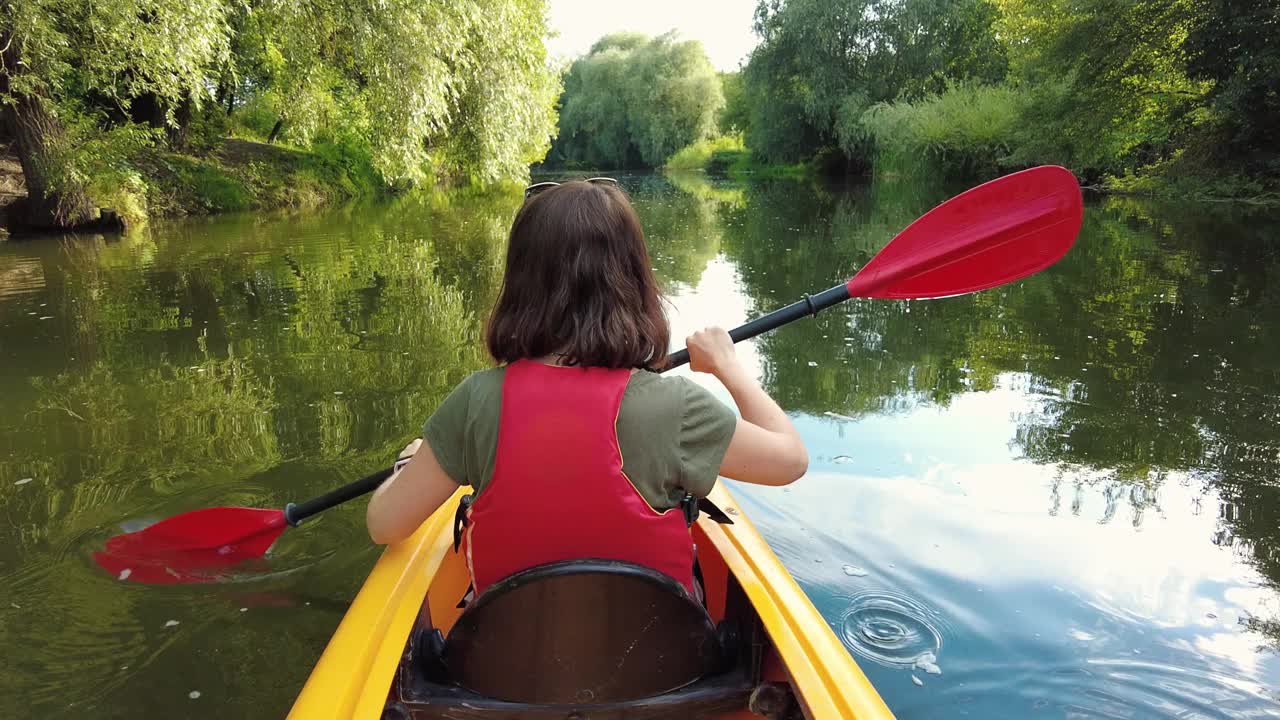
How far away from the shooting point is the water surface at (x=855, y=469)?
2.06 m

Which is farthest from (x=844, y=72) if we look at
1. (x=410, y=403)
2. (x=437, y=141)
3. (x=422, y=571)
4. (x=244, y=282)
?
(x=422, y=571)

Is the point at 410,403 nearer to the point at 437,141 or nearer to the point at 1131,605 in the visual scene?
the point at 1131,605

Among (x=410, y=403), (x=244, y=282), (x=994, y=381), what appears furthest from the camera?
(x=244, y=282)

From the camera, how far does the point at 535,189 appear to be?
1.26 metres

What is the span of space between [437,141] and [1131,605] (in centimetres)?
1236

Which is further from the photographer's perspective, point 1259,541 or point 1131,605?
point 1259,541

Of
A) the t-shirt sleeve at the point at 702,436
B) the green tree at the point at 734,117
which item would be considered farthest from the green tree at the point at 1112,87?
the green tree at the point at 734,117

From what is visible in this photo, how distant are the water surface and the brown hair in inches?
48.9

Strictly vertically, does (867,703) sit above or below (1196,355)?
below

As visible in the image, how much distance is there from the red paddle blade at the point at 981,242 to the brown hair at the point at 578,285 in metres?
1.38

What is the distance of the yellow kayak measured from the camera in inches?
46.8

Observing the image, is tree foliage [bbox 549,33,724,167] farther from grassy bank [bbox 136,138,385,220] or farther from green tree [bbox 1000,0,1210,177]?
green tree [bbox 1000,0,1210,177]

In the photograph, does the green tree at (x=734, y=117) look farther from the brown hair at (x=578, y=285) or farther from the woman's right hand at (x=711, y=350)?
the brown hair at (x=578, y=285)

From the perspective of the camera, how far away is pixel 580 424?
43.8 inches
